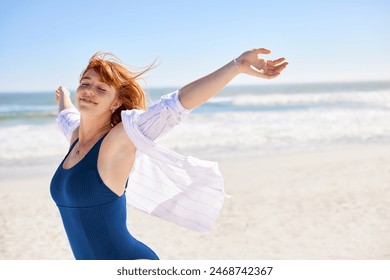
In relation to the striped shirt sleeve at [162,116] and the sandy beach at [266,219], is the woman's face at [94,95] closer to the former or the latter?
the striped shirt sleeve at [162,116]

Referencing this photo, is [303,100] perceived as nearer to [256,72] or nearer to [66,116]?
[66,116]

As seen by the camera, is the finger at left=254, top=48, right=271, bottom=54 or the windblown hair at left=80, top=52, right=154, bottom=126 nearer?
the finger at left=254, top=48, right=271, bottom=54

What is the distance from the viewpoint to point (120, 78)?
1.78 m

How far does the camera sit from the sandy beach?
4254mm

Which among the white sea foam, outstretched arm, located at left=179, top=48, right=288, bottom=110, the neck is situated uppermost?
outstretched arm, located at left=179, top=48, right=288, bottom=110

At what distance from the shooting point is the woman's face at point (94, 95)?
5.75 feet

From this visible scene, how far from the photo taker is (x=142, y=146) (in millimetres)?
1590

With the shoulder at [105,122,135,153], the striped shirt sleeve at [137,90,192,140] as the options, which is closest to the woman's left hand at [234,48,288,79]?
the striped shirt sleeve at [137,90,192,140]

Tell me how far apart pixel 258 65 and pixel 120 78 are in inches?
22.3

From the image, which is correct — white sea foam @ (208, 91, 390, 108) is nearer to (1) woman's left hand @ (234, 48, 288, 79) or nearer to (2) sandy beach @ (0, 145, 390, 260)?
(2) sandy beach @ (0, 145, 390, 260)

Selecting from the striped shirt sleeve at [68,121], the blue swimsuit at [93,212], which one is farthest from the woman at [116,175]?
the striped shirt sleeve at [68,121]

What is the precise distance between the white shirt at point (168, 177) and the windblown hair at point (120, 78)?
0.65 ft
